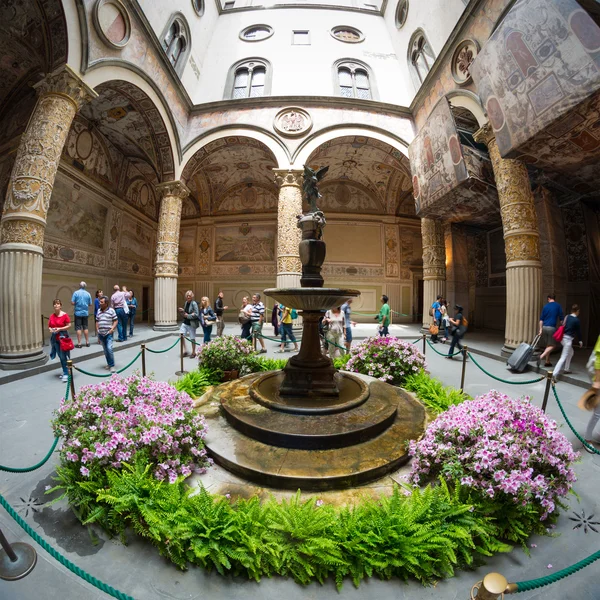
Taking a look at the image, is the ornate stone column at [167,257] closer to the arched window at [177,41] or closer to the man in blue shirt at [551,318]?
the arched window at [177,41]

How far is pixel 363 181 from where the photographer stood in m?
16.5

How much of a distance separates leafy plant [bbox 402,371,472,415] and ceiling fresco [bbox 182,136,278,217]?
13.5 meters

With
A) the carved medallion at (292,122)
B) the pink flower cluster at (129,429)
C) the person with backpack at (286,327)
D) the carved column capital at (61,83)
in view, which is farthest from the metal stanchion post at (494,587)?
the carved medallion at (292,122)

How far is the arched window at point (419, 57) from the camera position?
11.8 metres

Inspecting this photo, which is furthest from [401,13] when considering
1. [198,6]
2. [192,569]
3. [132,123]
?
[192,569]

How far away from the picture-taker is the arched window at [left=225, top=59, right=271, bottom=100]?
1316cm

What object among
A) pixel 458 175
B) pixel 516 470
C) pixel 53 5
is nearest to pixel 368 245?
pixel 458 175

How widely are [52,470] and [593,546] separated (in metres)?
4.43

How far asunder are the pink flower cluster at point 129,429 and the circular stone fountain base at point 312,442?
0.33 m

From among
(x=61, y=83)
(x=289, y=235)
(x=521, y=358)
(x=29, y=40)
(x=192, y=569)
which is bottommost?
(x=192, y=569)

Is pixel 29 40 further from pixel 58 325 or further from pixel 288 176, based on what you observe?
pixel 58 325

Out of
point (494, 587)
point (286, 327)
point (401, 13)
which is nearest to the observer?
point (494, 587)

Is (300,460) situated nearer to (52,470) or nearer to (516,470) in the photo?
(516,470)

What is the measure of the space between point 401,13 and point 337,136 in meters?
8.05
